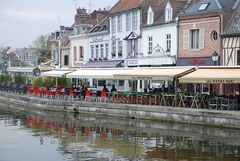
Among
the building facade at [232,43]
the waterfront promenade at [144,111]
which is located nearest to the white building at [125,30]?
the waterfront promenade at [144,111]

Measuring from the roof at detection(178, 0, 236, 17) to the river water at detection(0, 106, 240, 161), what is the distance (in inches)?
396

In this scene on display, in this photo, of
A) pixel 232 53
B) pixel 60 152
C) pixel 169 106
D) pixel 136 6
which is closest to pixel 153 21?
pixel 136 6

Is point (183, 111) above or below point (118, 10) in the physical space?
below

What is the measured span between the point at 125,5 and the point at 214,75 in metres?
21.5

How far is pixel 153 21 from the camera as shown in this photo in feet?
132

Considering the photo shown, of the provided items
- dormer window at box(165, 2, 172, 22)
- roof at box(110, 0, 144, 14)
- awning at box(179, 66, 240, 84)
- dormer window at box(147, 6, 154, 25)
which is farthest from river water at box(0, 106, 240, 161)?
roof at box(110, 0, 144, 14)

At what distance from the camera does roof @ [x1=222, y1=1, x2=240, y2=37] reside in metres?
31.7

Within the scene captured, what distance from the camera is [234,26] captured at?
3219 centimetres

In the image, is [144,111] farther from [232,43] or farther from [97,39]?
[97,39]

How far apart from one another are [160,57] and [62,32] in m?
27.8

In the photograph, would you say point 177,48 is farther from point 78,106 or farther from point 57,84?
point 57,84

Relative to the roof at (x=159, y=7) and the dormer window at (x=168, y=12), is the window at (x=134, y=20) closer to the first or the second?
the roof at (x=159, y=7)

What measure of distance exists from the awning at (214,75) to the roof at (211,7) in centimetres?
713

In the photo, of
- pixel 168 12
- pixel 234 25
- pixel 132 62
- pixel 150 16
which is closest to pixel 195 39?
pixel 234 25
